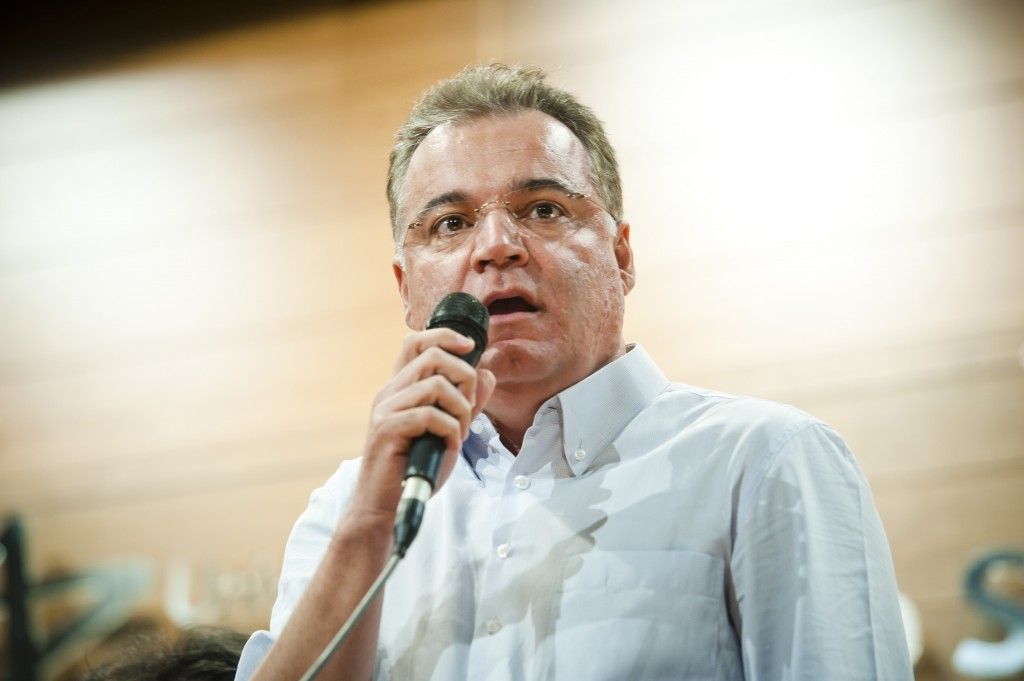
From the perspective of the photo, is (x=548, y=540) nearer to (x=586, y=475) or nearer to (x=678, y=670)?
(x=586, y=475)

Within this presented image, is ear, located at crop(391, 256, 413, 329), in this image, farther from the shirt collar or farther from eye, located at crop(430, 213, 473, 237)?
the shirt collar

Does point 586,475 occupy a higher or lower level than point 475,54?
lower

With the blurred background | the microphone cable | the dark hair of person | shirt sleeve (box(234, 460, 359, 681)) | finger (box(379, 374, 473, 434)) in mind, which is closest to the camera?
the microphone cable

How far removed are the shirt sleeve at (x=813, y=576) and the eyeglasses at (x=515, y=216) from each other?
1.46 ft

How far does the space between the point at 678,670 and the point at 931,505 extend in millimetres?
1474

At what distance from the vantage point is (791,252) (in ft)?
8.03

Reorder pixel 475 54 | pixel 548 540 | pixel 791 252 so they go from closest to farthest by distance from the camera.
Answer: pixel 548 540 < pixel 791 252 < pixel 475 54

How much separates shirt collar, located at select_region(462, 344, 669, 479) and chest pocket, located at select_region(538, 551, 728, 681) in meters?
0.17

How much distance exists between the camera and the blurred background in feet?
7.57

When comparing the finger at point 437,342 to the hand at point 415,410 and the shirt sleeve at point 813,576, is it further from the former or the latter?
the shirt sleeve at point 813,576

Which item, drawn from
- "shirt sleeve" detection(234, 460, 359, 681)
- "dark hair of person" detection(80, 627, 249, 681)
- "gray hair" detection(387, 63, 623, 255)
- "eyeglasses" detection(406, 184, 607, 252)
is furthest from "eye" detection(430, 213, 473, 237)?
"dark hair of person" detection(80, 627, 249, 681)

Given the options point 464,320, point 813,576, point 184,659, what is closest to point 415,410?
point 464,320

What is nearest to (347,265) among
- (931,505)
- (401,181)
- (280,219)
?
(280,219)

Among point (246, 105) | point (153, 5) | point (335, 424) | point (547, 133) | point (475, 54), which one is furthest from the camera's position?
point (153, 5)
